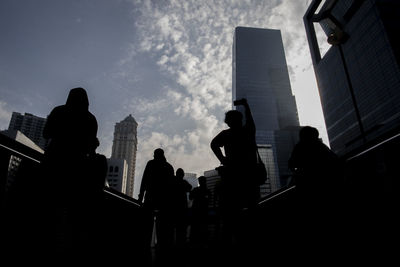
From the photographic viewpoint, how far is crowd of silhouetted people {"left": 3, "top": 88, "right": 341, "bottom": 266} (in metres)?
1.82

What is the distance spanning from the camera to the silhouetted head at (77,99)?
7.43ft

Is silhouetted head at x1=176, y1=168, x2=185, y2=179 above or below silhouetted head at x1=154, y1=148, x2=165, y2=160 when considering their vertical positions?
above

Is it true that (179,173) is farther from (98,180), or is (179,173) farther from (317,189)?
(317,189)

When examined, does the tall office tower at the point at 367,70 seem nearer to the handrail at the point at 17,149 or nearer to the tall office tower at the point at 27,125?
the handrail at the point at 17,149

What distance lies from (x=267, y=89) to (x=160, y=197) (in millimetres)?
163406

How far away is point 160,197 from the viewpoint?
11.6 ft

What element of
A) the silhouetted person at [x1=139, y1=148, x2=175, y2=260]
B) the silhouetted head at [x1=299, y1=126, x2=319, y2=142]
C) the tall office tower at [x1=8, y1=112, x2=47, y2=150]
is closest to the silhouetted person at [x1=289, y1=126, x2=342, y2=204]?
the silhouetted head at [x1=299, y1=126, x2=319, y2=142]

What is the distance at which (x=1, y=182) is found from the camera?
1.56 meters

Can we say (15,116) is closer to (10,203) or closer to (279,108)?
(10,203)

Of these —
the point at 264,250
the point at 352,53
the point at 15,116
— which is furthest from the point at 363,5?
the point at 15,116

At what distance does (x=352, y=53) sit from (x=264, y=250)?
297 ft

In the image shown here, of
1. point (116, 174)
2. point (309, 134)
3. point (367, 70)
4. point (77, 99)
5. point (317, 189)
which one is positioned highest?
point (367, 70)

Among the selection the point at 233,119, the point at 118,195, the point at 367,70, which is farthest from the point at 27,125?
the point at 367,70

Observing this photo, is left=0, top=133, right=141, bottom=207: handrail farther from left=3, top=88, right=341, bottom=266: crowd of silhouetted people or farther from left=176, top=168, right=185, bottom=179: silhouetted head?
left=176, top=168, right=185, bottom=179: silhouetted head
